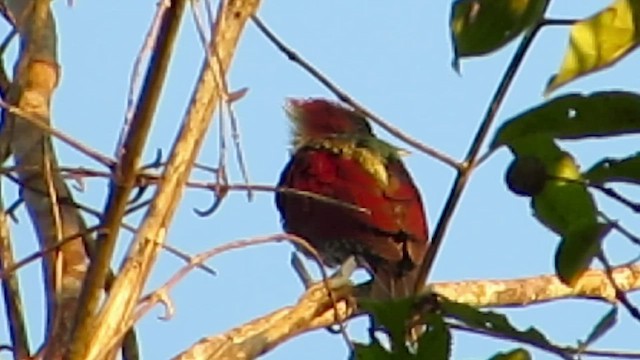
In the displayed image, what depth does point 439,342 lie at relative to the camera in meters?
0.87

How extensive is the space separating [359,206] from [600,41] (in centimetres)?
222

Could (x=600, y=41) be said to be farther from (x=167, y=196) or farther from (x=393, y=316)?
(x=167, y=196)

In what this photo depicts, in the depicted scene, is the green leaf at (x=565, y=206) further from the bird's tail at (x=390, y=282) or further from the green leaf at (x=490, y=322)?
the bird's tail at (x=390, y=282)

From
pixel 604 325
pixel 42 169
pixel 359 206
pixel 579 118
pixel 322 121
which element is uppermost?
pixel 322 121

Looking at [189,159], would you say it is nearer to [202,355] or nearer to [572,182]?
[202,355]

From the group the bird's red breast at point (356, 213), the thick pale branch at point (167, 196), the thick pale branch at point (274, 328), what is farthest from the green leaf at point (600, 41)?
the bird's red breast at point (356, 213)

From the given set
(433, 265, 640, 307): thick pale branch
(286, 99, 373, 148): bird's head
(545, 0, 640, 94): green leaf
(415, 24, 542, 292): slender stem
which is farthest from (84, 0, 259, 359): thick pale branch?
(286, 99, 373, 148): bird's head

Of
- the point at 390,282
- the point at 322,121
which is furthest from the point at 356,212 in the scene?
the point at 322,121

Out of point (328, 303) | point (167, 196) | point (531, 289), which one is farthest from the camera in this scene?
point (531, 289)

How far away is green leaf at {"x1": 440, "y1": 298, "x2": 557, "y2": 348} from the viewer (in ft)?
3.03

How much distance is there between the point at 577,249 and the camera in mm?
828

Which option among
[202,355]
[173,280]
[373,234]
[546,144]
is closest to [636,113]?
[546,144]

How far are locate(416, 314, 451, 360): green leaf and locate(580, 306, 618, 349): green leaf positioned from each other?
0.11 m

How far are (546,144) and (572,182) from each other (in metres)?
0.03
